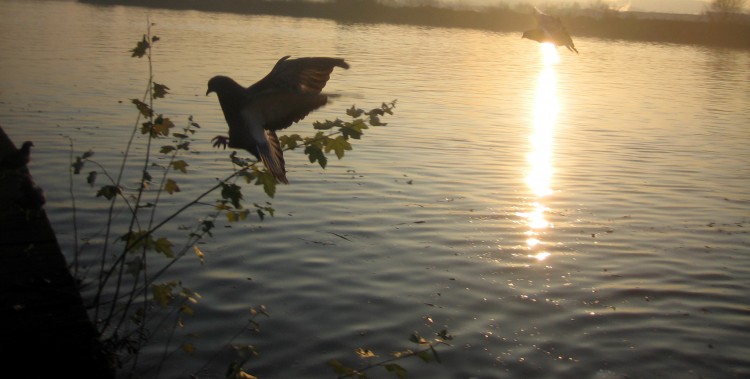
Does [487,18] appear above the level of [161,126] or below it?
below

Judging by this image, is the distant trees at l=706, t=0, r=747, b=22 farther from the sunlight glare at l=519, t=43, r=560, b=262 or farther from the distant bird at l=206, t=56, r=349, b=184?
the distant bird at l=206, t=56, r=349, b=184

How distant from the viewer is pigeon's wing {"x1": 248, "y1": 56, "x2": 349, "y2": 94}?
5.30 m

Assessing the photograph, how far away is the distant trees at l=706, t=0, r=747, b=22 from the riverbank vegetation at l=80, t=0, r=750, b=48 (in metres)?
0.17

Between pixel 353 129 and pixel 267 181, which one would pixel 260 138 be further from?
pixel 353 129

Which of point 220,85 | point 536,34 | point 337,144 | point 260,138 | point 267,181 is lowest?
point 267,181

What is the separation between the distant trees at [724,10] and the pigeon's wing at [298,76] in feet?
209

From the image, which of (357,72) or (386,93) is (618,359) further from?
(357,72)

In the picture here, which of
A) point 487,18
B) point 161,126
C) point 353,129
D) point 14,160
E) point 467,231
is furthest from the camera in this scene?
point 487,18

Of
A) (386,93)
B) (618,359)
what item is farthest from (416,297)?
(386,93)

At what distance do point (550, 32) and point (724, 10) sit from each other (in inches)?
2569

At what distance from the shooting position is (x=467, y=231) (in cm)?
943

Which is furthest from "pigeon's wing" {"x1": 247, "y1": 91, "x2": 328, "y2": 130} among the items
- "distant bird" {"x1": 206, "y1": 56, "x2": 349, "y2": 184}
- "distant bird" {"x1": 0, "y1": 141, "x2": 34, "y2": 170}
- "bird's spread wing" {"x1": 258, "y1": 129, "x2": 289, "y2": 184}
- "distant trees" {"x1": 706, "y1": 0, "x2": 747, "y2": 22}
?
"distant trees" {"x1": 706, "y1": 0, "x2": 747, "y2": 22}

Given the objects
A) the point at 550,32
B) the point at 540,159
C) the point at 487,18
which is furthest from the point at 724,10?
the point at 550,32

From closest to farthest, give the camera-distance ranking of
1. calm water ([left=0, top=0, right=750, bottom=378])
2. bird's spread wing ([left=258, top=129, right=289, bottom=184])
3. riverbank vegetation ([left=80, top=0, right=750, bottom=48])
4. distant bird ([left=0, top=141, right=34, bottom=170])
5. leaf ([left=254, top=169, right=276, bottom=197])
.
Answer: leaf ([left=254, top=169, right=276, bottom=197]) < bird's spread wing ([left=258, top=129, right=289, bottom=184]) < calm water ([left=0, top=0, right=750, bottom=378]) < distant bird ([left=0, top=141, right=34, bottom=170]) < riverbank vegetation ([left=80, top=0, right=750, bottom=48])
